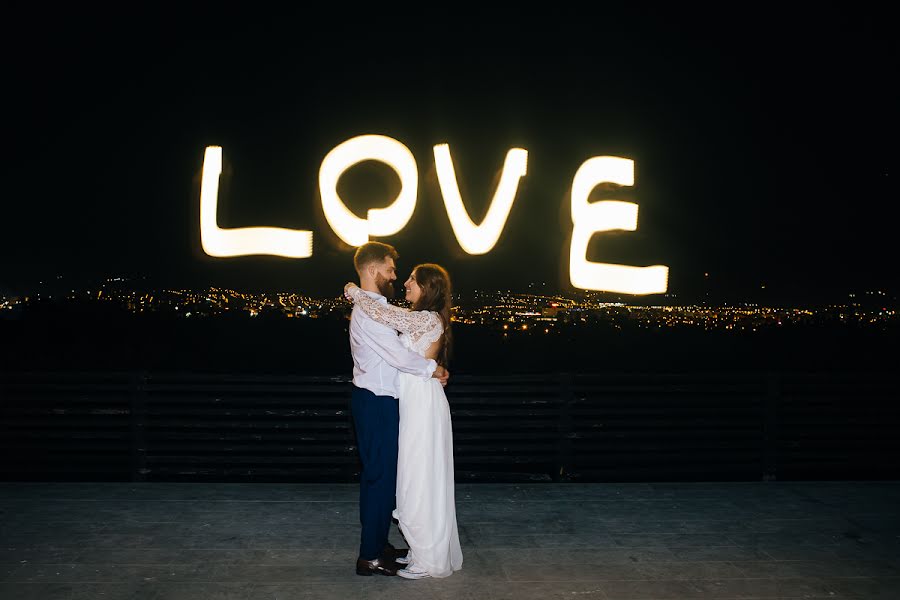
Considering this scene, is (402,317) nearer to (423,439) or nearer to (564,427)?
(423,439)

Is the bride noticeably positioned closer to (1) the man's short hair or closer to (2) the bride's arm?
(2) the bride's arm

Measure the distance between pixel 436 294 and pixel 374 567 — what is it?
1613 mm

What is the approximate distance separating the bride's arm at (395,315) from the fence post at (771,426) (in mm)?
3935

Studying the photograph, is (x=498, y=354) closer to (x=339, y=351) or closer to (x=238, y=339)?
(x=339, y=351)

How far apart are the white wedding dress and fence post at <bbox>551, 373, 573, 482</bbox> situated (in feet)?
7.92

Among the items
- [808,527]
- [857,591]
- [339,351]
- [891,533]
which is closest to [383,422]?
[857,591]

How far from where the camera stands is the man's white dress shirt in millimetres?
3789

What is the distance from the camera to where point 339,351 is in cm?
3672

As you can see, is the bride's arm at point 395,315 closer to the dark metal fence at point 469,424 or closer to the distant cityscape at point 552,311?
the dark metal fence at point 469,424

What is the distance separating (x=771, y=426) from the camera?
6.29 metres

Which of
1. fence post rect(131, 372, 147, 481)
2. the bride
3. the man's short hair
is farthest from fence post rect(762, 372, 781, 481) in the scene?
fence post rect(131, 372, 147, 481)

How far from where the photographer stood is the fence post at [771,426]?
20.4 ft

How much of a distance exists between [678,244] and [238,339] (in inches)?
1112

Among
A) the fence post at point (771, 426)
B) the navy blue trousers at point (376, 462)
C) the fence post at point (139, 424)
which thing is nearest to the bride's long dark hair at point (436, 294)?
the navy blue trousers at point (376, 462)
